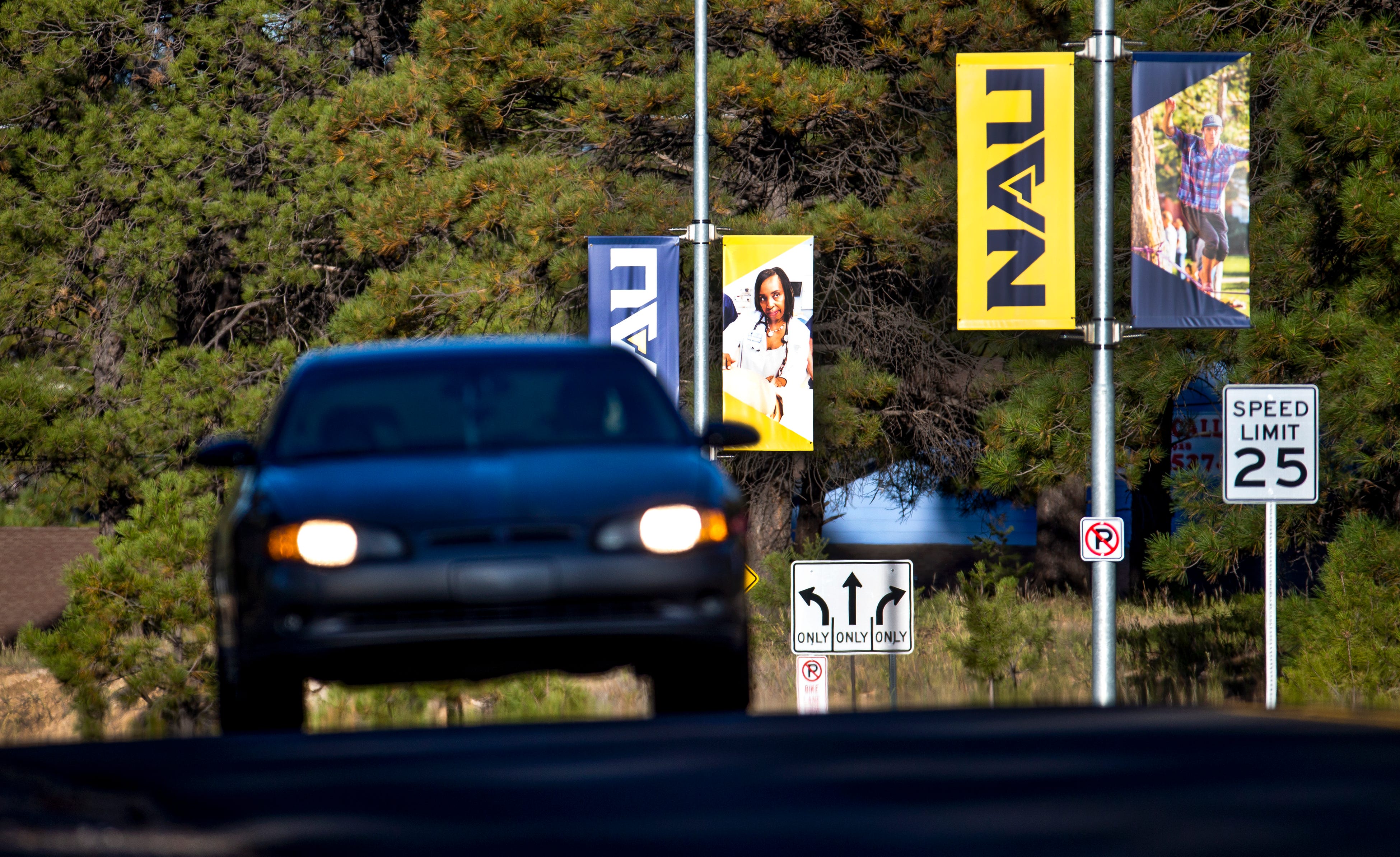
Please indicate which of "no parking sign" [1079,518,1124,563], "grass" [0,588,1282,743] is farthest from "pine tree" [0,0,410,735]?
"no parking sign" [1079,518,1124,563]

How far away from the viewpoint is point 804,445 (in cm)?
2020

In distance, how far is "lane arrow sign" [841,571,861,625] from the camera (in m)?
16.3

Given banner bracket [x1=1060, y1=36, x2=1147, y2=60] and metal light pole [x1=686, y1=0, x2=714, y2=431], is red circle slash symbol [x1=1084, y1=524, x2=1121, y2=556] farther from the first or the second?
metal light pole [x1=686, y1=0, x2=714, y2=431]

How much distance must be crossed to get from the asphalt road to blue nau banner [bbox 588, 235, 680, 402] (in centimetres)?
1469

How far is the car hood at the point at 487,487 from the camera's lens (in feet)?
21.6

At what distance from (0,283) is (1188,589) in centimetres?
1963

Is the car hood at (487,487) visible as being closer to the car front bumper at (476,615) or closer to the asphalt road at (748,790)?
the car front bumper at (476,615)

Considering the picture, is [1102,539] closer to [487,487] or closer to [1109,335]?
[1109,335]

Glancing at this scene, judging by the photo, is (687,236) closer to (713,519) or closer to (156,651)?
(156,651)

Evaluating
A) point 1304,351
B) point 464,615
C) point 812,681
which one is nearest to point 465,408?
point 464,615

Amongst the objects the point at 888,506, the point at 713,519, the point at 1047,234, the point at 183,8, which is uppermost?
the point at 183,8

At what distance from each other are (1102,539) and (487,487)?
11.5 metres

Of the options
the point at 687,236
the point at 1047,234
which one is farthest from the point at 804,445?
the point at 1047,234

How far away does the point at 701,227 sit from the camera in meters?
20.2
